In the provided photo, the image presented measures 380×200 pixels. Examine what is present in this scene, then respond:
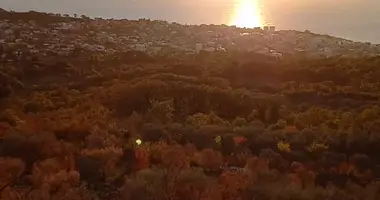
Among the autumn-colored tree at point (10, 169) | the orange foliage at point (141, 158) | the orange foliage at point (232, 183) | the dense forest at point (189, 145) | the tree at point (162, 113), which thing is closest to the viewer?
the orange foliage at point (232, 183)

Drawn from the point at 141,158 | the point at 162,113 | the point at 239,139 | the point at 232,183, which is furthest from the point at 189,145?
the point at 162,113

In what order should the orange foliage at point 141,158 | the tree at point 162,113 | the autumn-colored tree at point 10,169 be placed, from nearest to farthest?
the autumn-colored tree at point 10,169
the orange foliage at point 141,158
the tree at point 162,113

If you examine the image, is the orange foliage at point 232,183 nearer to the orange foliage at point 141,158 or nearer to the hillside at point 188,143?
the hillside at point 188,143

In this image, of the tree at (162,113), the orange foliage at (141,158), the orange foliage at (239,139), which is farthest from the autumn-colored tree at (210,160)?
the tree at (162,113)

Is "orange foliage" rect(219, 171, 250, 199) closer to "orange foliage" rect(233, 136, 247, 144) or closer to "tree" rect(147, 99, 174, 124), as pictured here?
"orange foliage" rect(233, 136, 247, 144)

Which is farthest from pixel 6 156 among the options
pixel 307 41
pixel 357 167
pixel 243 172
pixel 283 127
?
pixel 307 41

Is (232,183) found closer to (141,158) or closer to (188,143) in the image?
(141,158)

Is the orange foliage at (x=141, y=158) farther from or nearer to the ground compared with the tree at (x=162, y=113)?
farther from the ground

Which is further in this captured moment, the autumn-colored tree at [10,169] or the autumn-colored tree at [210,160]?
the autumn-colored tree at [210,160]
